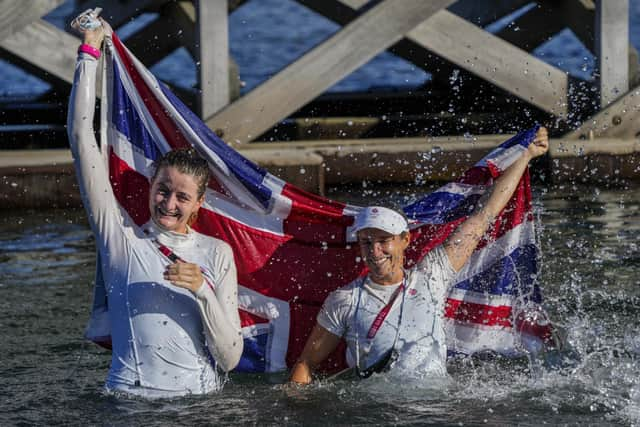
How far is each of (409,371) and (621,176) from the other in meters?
5.27

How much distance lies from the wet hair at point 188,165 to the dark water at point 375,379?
3.06 ft

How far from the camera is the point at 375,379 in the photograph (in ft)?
20.0

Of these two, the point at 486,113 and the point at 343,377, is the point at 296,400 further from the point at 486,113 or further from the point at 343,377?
the point at 486,113

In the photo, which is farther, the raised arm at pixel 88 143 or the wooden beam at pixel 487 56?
the wooden beam at pixel 487 56

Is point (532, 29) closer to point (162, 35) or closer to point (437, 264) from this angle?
point (162, 35)

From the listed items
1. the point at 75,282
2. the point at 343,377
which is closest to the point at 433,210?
the point at 343,377

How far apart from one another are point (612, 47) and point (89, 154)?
6.20 metres

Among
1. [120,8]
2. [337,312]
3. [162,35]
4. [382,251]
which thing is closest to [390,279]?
[382,251]

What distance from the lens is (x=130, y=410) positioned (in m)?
5.80

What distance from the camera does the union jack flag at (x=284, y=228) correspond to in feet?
21.1

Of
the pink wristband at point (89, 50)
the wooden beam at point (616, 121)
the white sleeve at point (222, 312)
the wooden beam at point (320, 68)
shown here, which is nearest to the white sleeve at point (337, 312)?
the white sleeve at point (222, 312)

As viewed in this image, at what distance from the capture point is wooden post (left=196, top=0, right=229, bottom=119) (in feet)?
34.0

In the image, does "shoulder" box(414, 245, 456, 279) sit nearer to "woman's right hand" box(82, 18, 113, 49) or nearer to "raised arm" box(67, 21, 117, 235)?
"raised arm" box(67, 21, 117, 235)

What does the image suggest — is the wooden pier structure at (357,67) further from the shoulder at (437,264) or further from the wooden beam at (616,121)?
the shoulder at (437,264)
